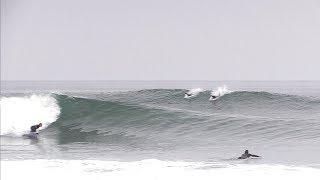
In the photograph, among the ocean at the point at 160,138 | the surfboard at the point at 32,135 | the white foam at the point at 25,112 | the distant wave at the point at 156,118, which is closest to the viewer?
the ocean at the point at 160,138

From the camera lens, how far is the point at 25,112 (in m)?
27.0

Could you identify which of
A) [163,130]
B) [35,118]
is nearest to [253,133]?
[163,130]

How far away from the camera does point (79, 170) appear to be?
13.2m

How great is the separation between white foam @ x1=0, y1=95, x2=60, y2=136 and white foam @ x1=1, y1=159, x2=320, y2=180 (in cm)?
949

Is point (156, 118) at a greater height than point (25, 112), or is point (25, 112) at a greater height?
point (25, 112)

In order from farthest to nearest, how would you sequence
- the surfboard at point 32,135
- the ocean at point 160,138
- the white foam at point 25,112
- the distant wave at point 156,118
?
the white foam at point 25,112, the distant wave at point 156,118, the surfboard at point 32,135, the ocean at point 160,138

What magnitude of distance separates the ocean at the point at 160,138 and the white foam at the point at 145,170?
0.02m

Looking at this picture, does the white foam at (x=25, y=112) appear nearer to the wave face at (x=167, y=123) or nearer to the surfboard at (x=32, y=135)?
the wave face at (x=167, y=123)

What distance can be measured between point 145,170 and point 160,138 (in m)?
8.70

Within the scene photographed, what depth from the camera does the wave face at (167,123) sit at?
1978 centimetres

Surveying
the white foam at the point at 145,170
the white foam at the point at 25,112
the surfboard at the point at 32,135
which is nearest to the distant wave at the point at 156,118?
the white foam at the point at 25,112

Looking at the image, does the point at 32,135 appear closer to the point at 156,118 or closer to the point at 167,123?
the point at 167,123

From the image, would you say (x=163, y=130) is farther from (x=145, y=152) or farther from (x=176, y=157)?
(x=176, y=157)

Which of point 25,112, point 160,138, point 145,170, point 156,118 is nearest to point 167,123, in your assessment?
point 156,118
